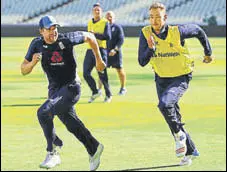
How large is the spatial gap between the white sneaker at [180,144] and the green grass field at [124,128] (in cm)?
17

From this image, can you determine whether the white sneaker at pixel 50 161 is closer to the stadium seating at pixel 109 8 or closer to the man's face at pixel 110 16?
the man's face at pixel 110 16

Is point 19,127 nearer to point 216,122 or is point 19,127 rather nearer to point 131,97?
point 216,122

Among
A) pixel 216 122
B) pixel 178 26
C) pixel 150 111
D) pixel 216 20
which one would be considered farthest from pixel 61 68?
pixel 216 20

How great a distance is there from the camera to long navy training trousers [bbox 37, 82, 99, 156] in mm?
9180

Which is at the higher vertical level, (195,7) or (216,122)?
(216,122)

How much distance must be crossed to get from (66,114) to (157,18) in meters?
1.51

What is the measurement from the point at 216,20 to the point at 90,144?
55352mm

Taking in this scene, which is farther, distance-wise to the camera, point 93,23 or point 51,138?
point 93,23

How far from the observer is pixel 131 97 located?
18.8m

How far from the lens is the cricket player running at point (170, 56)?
9531 mm

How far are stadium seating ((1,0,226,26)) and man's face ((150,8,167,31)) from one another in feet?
191

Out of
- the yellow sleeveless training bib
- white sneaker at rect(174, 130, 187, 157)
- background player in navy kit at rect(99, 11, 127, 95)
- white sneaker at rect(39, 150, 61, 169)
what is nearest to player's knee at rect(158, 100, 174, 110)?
white sneaker at rect(174, 130, 187, 157)

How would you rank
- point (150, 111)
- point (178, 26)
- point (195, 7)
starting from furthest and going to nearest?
point (195, 7)
point (150, 111)
point (178, 26)

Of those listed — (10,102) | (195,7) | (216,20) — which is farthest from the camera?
(195,7)
